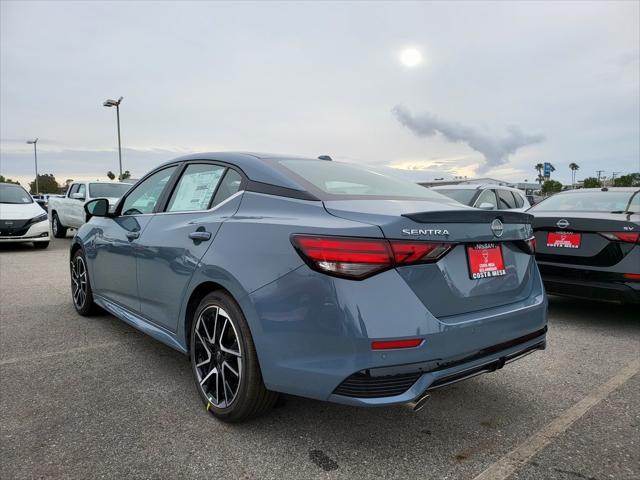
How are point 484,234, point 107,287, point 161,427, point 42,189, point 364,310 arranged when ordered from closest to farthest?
point 364,310, point 484,234, point 161,427, point 107,287, point 42,189

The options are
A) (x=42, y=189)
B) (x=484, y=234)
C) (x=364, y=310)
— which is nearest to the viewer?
(x=364, y=310)

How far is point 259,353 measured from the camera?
239 cm

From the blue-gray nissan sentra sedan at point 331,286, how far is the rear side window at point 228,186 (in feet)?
0.04

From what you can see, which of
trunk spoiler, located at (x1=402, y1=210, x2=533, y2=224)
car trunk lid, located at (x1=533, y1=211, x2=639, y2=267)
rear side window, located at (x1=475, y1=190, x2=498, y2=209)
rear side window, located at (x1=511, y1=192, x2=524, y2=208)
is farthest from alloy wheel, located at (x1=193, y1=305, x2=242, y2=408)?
rear side window, located at (x1=511, y1=192, x2=524, y2=208)

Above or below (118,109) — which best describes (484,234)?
below

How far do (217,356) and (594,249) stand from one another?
367cm

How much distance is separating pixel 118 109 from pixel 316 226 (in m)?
27.6

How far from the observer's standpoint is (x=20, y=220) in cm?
1066

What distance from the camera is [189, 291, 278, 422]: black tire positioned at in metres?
2.47

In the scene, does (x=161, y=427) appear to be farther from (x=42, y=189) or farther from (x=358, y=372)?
(x=42, y=189)

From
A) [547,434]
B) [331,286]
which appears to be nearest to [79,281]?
[331,286]

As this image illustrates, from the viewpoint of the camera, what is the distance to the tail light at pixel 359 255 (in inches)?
82.7

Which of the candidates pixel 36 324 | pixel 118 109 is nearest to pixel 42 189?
pixel 118 109

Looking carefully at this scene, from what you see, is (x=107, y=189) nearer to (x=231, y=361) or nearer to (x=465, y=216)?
(x=231, y=361)
